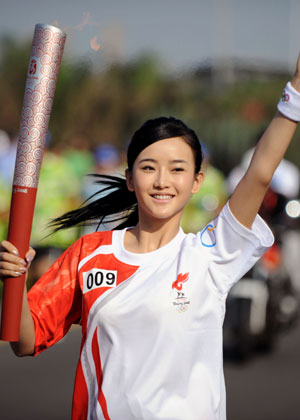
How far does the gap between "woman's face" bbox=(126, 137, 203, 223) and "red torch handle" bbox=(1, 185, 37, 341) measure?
33 cm

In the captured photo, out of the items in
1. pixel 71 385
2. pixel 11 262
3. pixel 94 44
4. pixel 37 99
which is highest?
pixel 94 44

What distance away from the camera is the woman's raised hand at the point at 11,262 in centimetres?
213

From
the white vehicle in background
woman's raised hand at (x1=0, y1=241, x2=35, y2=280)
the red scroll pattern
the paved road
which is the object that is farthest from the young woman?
the white vehicle in background

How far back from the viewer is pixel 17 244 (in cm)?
215

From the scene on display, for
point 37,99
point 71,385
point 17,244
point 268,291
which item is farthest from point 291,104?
point 268,291

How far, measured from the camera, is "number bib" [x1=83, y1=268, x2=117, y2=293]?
2334mm

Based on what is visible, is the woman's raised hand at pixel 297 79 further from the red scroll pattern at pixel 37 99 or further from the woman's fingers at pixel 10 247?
the woman's fingers at pixel 10 247

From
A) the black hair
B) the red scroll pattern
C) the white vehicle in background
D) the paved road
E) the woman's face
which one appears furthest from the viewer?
the white vehicle in background

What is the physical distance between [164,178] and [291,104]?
0.38m

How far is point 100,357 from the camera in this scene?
229 centimetres

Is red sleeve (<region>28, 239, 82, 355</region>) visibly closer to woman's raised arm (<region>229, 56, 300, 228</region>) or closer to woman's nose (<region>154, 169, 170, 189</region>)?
woman's nose (<region>154, 169, 170, 189</region>)

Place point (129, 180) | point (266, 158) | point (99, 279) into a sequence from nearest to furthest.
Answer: point (266, 158)
point (99, 279)
point (129, 180)

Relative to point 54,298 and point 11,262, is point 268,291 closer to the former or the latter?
point 54,298

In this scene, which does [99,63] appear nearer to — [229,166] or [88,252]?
[88,252]
